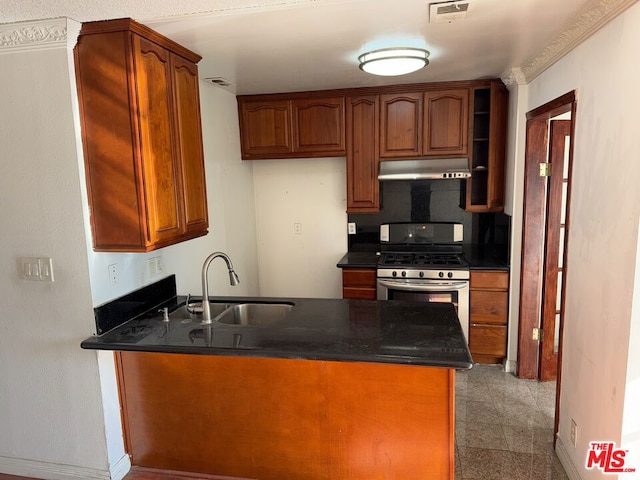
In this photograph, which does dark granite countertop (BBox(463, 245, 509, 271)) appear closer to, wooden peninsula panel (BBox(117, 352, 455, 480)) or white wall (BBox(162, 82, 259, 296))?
wooden peninsula panel (BBox(117, 352, 455, 480))

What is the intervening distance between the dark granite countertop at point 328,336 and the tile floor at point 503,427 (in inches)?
34.7

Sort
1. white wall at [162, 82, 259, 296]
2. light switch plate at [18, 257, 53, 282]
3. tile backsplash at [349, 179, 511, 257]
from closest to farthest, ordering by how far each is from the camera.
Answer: light switch plate at [18, 257, 53, 282] → white wall at [162, 82, 259, 296] → tile backsplash at [349, 179, 511, 257]

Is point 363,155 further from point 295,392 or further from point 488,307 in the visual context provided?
point 295,392

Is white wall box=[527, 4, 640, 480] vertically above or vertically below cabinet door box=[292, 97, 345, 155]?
below

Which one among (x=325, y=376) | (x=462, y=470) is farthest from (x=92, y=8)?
(x=462, y=470)

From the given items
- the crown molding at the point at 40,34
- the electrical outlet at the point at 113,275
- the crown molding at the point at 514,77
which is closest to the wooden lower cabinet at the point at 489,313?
the crown molding at the point at 514,77

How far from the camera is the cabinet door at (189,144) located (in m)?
2.29

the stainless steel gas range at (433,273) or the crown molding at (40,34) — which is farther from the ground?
the crown molding at (40,34)

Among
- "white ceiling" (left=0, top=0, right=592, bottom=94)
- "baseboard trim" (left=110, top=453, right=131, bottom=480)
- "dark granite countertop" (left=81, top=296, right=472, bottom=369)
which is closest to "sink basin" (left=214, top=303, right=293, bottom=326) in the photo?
"dark granite countertop" (left=81, top=296, right=472, bottom=369)

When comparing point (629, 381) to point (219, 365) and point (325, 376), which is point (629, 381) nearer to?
point (325, 376)

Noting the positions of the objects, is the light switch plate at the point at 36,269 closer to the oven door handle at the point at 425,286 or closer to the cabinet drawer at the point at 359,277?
the cabinet drawer at the point at 359,277

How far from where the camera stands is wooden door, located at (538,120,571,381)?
9.79 ft

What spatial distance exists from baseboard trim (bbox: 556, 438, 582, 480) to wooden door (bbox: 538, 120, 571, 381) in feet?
2.54

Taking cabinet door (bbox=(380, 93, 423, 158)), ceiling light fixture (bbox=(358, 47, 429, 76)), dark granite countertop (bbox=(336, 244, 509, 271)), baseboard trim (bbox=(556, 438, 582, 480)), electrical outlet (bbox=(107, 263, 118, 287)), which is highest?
ceiling light fixture (bbox=(358, 47, 429, 76))
